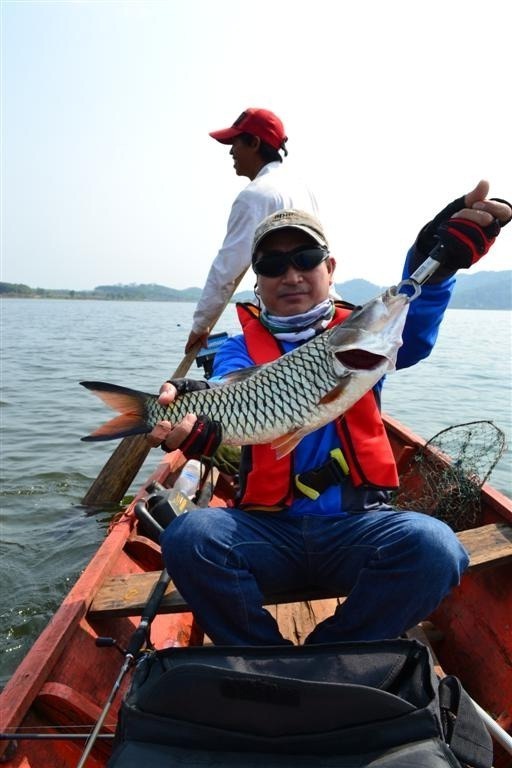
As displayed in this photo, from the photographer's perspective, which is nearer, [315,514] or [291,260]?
[315,514]

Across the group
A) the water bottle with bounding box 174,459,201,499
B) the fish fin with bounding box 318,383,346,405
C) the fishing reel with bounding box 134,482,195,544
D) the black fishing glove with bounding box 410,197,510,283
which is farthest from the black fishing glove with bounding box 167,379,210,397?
the water bottle with bounding box 174,459,201,499

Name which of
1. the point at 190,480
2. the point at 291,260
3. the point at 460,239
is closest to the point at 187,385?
the point at 291,260

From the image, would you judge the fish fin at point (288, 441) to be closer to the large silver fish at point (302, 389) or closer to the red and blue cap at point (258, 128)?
the large silver fish at point (302, 389)

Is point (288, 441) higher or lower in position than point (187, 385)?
lower

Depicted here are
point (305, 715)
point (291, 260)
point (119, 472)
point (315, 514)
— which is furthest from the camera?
point (119, 472)

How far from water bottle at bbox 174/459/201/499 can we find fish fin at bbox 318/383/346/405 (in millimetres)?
2571

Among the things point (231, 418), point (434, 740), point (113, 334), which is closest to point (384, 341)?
point (231, 418)

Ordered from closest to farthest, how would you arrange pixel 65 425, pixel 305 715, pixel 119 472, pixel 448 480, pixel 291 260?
1. pixel 305 715
2. pixel 291 260
3. pixel 448 480
4. pixel 119 472
5. pixel 65 425

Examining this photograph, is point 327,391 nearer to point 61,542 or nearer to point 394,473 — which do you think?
point 394,473

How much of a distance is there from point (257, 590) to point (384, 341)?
1.32 metres

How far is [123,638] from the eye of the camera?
3.45 m

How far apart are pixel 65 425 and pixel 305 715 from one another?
11734 mm

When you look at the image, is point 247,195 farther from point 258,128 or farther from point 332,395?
point 332,395

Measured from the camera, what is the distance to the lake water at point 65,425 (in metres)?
5.93
